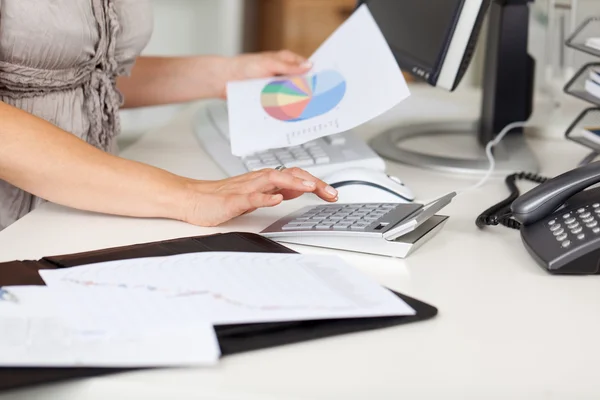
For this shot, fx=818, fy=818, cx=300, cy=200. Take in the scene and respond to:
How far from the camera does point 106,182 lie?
0.89 m

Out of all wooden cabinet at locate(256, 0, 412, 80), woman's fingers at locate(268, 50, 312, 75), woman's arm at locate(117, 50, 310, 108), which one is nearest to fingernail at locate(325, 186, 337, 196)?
woman's fingers at locate(268, 50, 312, 75)

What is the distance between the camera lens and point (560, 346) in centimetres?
62

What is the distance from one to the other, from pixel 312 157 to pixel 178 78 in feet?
1.37

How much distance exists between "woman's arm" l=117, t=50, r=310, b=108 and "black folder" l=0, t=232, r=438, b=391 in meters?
0.59

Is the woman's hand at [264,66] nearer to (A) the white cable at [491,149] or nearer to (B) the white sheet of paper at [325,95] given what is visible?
(B) the white sheet of paper at [325,95]

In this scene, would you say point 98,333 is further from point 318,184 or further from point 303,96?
point 303,96

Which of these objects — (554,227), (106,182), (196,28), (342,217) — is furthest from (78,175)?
(196,28)

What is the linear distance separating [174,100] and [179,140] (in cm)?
13

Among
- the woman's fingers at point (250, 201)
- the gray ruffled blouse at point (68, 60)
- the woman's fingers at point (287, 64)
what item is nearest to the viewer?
the woman's fingers at point (250, 201)

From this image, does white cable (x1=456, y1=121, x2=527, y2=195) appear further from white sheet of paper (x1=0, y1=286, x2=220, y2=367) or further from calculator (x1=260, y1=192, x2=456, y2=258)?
white sheet of paper (x1=0, y1=286, x2=220, y2=367)

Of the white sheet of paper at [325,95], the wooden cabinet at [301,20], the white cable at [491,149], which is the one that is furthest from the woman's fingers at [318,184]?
the wooden cabinet at [301,20]

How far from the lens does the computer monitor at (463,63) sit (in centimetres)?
110

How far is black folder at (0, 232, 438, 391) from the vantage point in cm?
54

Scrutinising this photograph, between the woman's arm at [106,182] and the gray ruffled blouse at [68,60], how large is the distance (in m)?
0.14
